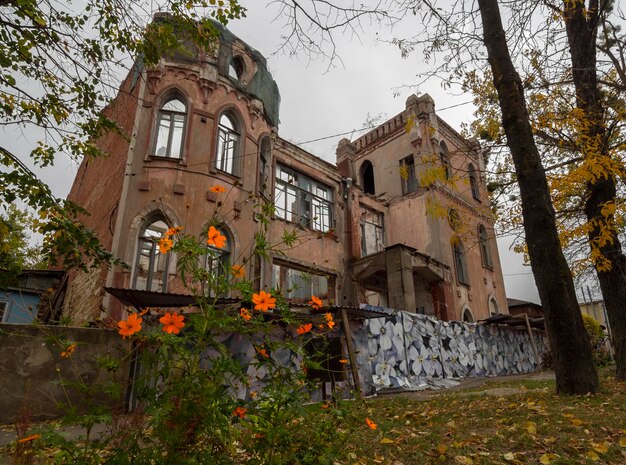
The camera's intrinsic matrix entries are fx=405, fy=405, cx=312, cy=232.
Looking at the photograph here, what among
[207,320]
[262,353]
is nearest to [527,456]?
[262,353]

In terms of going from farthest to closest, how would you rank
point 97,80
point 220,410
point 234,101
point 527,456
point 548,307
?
point 234,101, point 97,80, point 548,307, point 527,456, point 220,410

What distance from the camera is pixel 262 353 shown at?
244 cm

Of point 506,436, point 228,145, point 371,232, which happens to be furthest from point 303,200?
point 506,436

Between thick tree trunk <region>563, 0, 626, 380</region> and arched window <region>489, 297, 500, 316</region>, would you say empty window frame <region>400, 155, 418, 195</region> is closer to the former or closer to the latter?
arched window <region>489, 297, 500, 316</region>

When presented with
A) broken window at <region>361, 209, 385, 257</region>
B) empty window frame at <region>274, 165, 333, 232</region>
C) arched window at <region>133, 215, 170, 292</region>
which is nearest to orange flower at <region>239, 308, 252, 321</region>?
arched window at <region>133, 215, 170, 292</region>

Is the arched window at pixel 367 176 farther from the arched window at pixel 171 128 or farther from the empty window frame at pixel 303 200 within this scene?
the arched window at pixel 171 128

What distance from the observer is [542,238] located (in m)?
6.64

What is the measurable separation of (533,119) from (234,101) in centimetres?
991

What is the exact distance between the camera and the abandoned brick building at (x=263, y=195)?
1192 centimetres

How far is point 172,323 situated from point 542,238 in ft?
20.6

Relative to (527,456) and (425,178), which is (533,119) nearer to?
(425,178)

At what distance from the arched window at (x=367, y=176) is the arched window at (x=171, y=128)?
50.0 feet

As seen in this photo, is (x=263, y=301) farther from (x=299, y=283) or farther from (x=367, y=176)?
(x=367, y=176)

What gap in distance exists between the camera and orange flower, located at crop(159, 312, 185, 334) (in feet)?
7.45
